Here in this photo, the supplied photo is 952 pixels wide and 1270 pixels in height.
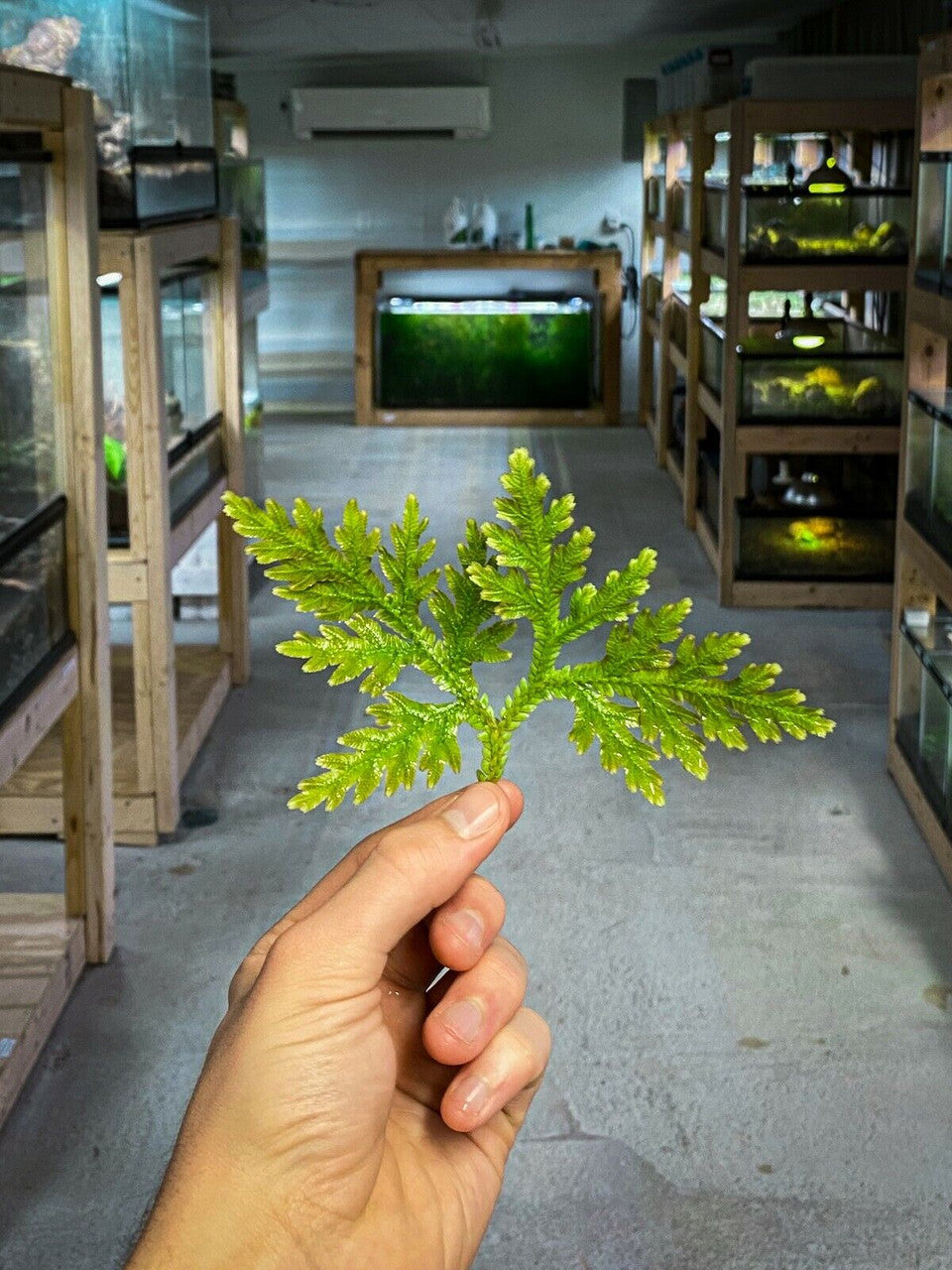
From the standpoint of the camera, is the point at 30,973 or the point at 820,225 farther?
the point at 820,225

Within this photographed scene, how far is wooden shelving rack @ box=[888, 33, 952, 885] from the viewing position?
12.3ft

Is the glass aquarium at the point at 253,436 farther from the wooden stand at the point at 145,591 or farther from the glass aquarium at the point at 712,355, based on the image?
the glass aquarium at the point at 712,355

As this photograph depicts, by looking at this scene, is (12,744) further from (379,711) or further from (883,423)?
(883,423)

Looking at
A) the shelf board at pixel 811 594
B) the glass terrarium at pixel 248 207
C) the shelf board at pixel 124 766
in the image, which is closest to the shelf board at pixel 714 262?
the shelf board at pixel 811 594

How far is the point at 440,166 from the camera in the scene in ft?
40.1

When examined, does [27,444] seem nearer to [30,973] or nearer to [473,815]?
[30,973]

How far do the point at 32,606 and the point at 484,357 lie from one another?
8.31 m

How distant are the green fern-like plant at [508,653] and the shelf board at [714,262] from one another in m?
5.38

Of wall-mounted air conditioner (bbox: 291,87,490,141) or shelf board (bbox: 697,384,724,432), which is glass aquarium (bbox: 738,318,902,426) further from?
wall-mounted air conditioner (bbox: 291,87,490,141)

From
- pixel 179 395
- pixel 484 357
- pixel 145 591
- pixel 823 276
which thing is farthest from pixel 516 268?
pixel 145 591

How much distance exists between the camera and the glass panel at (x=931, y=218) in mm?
3914

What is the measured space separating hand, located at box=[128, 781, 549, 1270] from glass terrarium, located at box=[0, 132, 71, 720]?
5.86 feet

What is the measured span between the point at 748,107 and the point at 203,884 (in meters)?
3.61

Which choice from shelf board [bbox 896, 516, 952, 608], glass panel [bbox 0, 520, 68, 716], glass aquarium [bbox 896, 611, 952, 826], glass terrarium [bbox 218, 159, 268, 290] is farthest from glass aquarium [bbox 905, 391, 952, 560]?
glass terrarium [bbox 218, 159, 268, 290]
